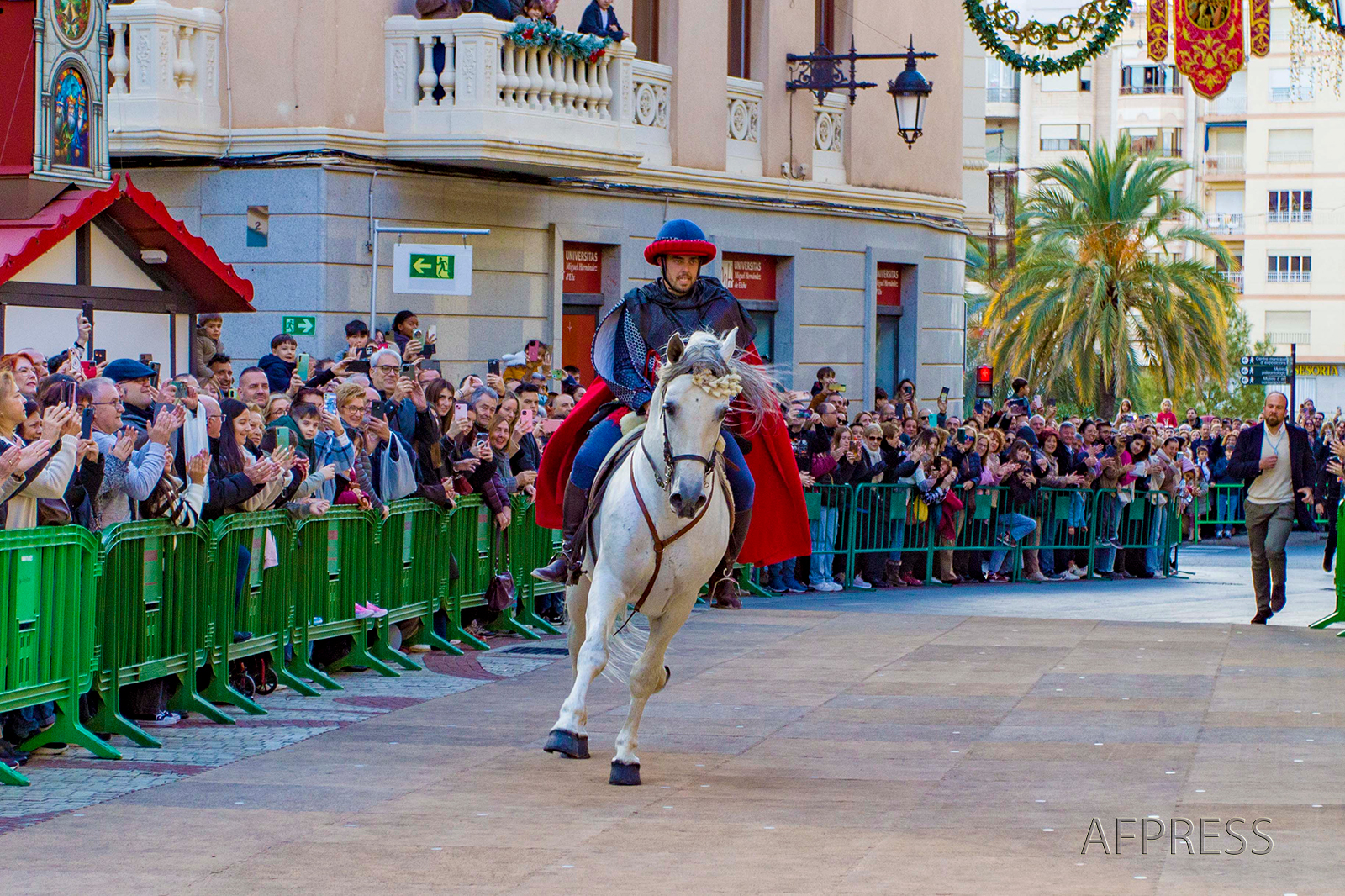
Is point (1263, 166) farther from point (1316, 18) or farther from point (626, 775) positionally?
point (626, 775)

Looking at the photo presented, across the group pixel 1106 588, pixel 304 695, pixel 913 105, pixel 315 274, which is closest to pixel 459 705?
pixel 304 695

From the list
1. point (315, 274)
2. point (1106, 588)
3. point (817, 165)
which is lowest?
point (1106, 588)

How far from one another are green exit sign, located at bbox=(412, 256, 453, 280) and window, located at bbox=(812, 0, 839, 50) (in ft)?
33.2

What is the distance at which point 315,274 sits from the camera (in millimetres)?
20000

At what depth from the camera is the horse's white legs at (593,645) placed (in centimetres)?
883

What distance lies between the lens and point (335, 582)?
1196 centimetres

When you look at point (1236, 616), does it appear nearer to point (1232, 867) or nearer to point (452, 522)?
point (452, 522)

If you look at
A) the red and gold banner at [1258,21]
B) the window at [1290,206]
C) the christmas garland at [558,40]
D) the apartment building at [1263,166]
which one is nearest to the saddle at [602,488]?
the red and gold banner at [1258,21]

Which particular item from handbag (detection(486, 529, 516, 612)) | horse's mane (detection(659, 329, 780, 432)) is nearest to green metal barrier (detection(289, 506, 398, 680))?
handbag (detection(486, 529, 516, 612))

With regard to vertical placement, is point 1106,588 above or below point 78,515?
below

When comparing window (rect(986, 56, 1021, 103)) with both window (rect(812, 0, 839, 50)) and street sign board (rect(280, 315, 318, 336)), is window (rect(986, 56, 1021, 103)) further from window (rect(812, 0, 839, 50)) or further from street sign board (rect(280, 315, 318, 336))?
street sign board (rect(280, 315, 318, 336))

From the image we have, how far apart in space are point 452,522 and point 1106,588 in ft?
37.2

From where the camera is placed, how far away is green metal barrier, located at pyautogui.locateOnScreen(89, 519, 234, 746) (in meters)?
9.31

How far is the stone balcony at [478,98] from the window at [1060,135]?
65208mm
